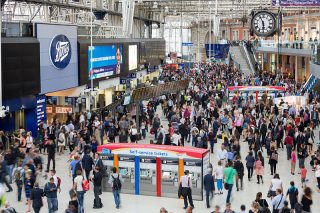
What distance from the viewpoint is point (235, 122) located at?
25000 millimetres

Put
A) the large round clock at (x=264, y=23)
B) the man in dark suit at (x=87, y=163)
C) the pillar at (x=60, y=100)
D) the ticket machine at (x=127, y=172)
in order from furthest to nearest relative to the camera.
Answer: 1. the pillar at (x=60, y=100)
2. the large round clock at (x=264, y=23)
3. the man in dark suit at (x=87, y=163)
4. the ticket machine at (x=127, y=172)

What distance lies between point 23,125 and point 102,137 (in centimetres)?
333

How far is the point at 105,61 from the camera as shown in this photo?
32.9m

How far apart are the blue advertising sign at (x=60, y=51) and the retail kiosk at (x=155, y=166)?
1058 cm

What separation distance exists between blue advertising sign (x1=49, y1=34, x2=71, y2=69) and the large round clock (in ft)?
28.7

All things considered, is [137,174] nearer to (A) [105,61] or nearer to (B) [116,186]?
(B) [116,186]

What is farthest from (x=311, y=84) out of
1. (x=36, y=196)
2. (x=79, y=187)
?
(x=36, y=196)

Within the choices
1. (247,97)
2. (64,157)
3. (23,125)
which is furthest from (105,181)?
(247,97)

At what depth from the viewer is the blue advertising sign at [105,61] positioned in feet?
101

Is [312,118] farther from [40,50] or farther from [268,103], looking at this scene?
[40,50]

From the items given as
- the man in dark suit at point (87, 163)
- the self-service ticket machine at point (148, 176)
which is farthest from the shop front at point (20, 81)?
the self-service ticket machine at point (148, 176)

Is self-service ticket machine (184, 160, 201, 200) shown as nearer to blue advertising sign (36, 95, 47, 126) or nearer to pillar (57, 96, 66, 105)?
blue advertising sign (36, 95, 47, 126)

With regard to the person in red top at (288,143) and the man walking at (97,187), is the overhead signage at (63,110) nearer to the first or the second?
the person in red top at (288,143)

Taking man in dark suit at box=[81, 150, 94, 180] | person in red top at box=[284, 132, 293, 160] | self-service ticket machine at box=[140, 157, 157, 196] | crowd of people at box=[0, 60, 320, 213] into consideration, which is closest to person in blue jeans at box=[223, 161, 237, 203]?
crowd of people at box=[0, 60, 320, 213]
